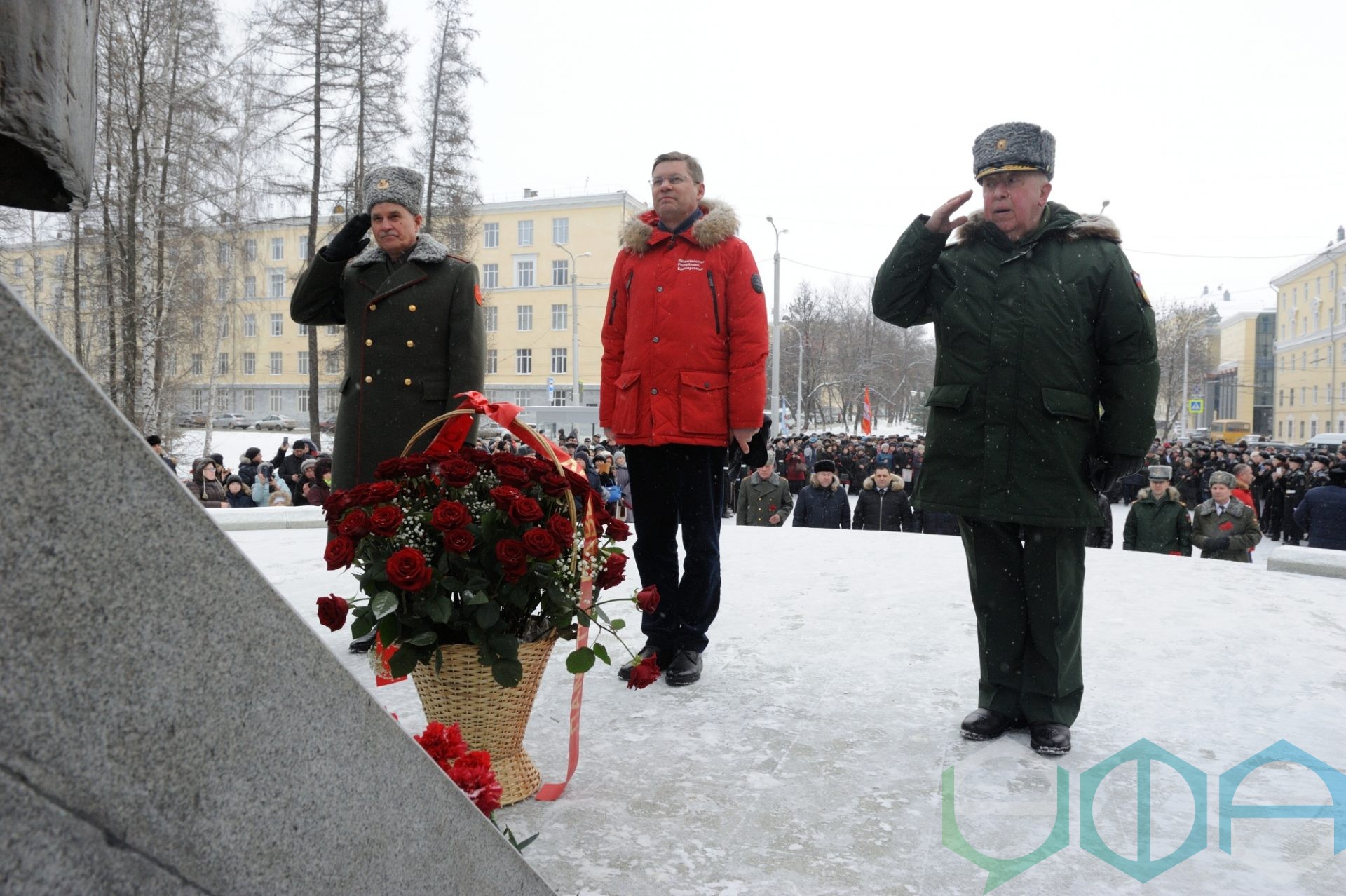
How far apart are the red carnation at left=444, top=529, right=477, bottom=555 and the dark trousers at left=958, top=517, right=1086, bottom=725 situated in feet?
5.79

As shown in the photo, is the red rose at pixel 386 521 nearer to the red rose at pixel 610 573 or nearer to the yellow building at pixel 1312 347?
the red rose at pixel 610 573

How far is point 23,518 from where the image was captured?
33.0 inches

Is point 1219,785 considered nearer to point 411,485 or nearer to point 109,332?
point 411,485

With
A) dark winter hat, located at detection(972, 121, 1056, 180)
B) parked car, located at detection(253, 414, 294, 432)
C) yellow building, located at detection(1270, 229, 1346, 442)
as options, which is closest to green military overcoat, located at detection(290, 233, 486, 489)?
dark winter hat, located at detection(972, 121, 1056, 180)

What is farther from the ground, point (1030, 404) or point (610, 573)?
point (1030, 404)

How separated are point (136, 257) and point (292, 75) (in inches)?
250

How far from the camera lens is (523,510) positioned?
2.33 metres

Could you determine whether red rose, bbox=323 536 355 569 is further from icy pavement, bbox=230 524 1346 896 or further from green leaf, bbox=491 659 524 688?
icy pavement, bbox=230 524 1346 896

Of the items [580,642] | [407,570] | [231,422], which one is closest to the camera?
[407,570]

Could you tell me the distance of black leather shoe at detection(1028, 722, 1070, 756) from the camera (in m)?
2.91

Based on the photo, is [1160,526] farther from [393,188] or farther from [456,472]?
[456,472]

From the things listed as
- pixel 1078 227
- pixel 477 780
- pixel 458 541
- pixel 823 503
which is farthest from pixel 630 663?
pixel 823 503

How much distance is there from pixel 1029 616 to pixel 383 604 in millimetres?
2086

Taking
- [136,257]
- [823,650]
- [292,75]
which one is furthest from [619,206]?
[823,650]
